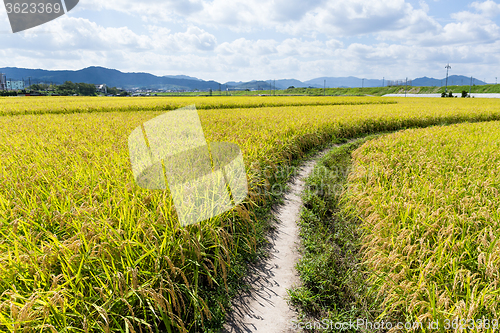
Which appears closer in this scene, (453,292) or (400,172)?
(453,292)

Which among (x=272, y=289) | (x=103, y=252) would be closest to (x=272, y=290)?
(x=272, y=289)

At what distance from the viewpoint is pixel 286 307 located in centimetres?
293

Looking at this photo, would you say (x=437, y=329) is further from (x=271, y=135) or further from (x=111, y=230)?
(x=271, y=135)

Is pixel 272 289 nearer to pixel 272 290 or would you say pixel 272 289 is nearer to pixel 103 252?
pixel 272 290

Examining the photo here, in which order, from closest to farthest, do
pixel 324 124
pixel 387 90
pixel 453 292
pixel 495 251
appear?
pixel 453 292
pixel 495 251
pixel 324 124
pixel 387 90

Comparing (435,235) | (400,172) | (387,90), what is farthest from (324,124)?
(387,90)

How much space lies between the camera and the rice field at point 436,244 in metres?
2.22

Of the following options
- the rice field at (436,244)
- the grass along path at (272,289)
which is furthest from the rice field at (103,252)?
the rice field at (436,244)

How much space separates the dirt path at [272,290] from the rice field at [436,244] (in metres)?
0.99

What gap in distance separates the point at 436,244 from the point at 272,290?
1.99 meters

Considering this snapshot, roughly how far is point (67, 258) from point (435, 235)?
383 cm

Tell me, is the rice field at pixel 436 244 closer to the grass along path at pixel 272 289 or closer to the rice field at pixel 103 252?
the grass along path at pixel 272 289

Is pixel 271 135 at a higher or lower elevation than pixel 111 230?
higher

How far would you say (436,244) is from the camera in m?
3.01
